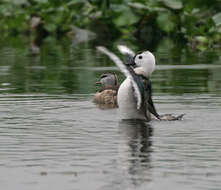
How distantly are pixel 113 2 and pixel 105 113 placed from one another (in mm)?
18921

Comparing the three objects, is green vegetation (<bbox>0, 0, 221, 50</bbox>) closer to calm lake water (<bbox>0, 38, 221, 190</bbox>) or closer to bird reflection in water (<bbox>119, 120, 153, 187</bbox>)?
calm lake water (<bbox>0, 38, 221, 190</bbox>)

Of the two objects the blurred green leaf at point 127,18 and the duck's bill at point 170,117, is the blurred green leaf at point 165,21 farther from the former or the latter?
the duck's bill at point 170,117

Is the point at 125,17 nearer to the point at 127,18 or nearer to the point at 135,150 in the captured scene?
the point at 127,18

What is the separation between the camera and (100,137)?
9.62 m

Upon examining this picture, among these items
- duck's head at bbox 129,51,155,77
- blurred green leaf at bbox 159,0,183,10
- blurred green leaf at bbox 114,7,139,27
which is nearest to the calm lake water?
duck's head at bbox 129,51,155,77

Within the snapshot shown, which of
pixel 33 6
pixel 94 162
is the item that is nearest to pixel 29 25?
pixel 33 6

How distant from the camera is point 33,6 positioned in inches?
1364

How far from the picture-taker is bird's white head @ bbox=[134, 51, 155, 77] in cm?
1134

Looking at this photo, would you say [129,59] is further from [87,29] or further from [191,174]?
[87,29]

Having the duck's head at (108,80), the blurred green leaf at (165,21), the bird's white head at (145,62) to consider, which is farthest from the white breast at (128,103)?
the blurred green leaf at (165,21)

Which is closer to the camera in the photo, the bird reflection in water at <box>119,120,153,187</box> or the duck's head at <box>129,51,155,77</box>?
the bird reflection in water at <box>119,120,153,187</box>

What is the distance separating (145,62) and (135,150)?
9.25 ft

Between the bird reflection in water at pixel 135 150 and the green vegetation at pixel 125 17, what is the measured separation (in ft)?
44.3

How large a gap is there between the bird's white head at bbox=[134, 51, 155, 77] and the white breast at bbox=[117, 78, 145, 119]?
1.62 feet
